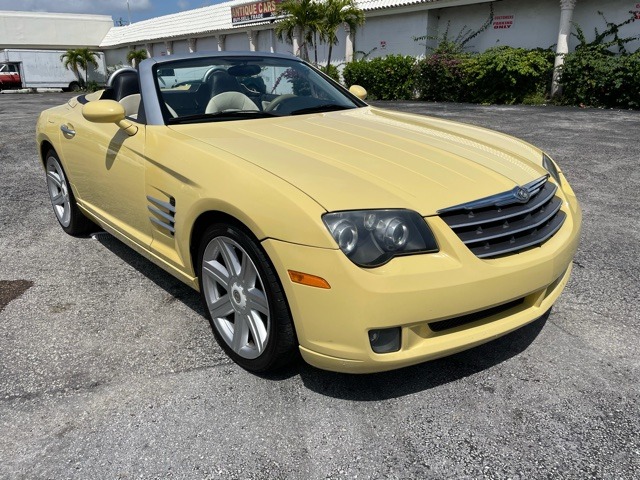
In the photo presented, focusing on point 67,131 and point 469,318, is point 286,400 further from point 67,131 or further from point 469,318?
point 67,131

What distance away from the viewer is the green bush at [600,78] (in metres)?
14.2

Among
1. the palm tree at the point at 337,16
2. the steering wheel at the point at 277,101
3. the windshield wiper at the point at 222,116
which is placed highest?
the palm tree at the point at 337,16

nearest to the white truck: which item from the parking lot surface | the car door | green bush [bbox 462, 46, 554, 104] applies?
green bush [bbox 462, 46, 554, 104]

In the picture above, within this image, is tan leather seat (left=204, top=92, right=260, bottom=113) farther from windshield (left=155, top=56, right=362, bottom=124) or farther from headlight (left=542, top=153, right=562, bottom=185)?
headlight (left=542, top=153, right=562, bottom=185)

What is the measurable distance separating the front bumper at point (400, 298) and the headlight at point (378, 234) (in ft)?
0.11

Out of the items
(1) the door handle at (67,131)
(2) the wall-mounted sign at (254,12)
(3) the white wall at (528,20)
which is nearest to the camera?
(1) the door handle at (67,131)

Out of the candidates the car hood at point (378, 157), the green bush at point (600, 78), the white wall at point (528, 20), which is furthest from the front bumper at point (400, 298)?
the white wall at point (528, 20)

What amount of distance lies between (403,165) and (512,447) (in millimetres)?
1267

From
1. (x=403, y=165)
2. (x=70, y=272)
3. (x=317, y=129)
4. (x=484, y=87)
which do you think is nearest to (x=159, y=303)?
(x=70, y=272)

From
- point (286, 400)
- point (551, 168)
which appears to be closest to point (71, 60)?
point (551, 168)

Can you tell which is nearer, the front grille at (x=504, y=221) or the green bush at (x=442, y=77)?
the front grille at (x=504, y=221)

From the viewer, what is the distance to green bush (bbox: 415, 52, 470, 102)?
58.3ft

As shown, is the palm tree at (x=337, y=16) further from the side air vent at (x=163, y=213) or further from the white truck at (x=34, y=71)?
the white truck at (x=34, y=71)

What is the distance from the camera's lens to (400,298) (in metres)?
2.10
